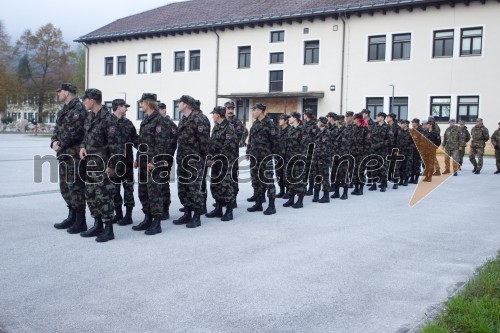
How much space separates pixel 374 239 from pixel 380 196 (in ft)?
16.9

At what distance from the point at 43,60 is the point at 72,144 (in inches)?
2430

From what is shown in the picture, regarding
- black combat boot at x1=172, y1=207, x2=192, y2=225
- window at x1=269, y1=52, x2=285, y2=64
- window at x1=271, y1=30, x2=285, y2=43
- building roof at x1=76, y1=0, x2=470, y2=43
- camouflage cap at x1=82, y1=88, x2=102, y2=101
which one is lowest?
black combat boot at x1=172, y1=207, x2=192, y2=225

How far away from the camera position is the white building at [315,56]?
89.0 ft

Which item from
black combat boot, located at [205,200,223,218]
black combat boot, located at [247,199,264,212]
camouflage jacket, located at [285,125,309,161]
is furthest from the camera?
camouflage jacket, located at [285,125,309,161]

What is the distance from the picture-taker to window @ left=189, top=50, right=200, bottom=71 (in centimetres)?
3681

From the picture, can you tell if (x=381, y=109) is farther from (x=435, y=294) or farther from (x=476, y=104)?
(x=435, y=294)

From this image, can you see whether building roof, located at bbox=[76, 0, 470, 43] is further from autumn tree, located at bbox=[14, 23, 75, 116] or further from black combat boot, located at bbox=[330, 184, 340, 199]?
autumn tree, located at bbox=[14, 23, 75, 116]

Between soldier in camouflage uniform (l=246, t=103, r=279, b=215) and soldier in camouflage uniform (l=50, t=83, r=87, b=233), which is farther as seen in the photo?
soldier in camouflage uniform (l=246, t=103, r=279, b=215)

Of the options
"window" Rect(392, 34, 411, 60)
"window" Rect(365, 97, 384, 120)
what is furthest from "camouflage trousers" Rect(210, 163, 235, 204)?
"window" Rect(392, 34, 411, 60)

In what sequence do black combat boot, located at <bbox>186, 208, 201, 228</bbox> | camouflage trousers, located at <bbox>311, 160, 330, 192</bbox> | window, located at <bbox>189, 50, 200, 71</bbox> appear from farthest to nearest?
window, located at <bbox>189, 50, 200, 71</bbox>
camouflage trousers, located at <bbox>311, 160, 330, 192</bbox>
black combat boot, located at <bbox>186, 208, 201, 228</bbox>

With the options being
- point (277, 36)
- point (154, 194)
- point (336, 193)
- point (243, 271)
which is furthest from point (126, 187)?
point (277, 36)

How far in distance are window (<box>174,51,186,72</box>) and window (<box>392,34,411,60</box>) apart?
1524 centimetres

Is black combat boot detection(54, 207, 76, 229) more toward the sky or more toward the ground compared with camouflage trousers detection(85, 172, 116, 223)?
more toward the ground

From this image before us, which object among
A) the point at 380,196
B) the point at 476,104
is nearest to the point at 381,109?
the point at 476,104
